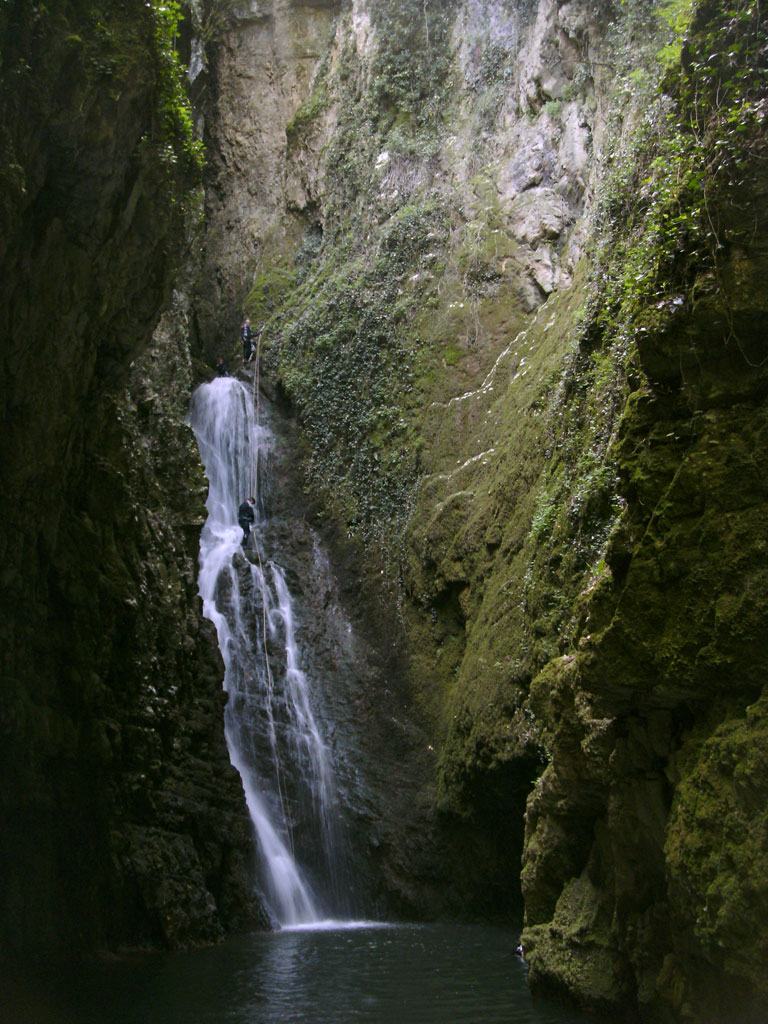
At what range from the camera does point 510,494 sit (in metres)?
14.2

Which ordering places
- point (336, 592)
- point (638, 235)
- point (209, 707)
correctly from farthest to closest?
point (336, 592)
point (209, 707)
point (638, 235)

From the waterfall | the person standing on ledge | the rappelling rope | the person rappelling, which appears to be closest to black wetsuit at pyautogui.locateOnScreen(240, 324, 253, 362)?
the person standing on ledge

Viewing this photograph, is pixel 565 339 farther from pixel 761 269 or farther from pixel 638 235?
pixel 761 269

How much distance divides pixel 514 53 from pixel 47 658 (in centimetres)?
1736

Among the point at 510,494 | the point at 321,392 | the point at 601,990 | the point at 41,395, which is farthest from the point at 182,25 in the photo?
the point at 601,990

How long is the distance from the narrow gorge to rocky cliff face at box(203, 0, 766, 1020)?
0.05 meters

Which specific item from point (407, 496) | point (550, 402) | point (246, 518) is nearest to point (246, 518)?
point (246, 518)

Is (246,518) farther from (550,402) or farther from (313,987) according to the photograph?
(313,987)

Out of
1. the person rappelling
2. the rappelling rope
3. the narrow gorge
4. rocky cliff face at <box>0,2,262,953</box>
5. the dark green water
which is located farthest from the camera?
the person rappelling

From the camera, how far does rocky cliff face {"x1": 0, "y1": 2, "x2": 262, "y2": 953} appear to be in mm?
7902

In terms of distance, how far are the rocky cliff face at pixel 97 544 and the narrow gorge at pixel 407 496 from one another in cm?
5

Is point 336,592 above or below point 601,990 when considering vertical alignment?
above

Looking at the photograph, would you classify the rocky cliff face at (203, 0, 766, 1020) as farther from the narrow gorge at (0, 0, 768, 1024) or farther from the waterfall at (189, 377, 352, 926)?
the waterfall at (189, 377, 352, 926)

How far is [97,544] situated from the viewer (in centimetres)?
1073
